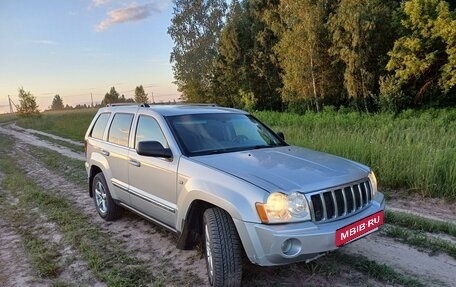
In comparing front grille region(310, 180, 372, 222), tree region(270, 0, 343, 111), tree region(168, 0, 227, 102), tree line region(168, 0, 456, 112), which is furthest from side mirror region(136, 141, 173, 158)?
tree region(168, 0, 227, 102)

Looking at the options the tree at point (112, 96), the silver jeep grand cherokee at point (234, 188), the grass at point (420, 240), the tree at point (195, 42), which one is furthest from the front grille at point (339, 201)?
the tree at point (112, 96)

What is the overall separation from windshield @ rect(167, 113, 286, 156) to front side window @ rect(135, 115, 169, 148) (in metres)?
0.18

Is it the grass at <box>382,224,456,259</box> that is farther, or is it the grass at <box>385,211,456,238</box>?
the grass at <box>385,211,456,238</box>

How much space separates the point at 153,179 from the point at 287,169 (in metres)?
1.67

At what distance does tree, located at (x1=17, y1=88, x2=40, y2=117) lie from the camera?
4759 cm

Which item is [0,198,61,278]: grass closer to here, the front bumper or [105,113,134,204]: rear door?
[105,113,134,204]: rear door

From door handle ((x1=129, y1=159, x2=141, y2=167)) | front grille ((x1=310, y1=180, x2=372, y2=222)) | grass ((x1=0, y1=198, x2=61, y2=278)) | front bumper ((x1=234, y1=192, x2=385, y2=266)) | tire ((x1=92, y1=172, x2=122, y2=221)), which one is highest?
door handle ((x1=129, y1=159, x2=141, y2=167))

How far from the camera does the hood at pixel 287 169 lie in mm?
3221

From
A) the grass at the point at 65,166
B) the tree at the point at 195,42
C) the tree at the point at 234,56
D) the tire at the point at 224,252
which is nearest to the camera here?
the tire at the point at 224,252

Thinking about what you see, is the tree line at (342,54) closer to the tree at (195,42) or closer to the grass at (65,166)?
the tree at (195,42)

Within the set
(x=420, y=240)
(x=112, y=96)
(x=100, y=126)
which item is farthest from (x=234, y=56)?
(x=112, y=96)

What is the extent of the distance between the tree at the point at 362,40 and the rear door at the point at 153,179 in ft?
65.5

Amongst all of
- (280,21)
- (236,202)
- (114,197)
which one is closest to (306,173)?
(236,202)

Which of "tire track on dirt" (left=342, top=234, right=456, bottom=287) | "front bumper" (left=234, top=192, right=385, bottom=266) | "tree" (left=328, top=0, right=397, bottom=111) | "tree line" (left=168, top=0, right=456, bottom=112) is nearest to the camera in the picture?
"front bumper" (left=234, top=192, right=385, bottom=266)
